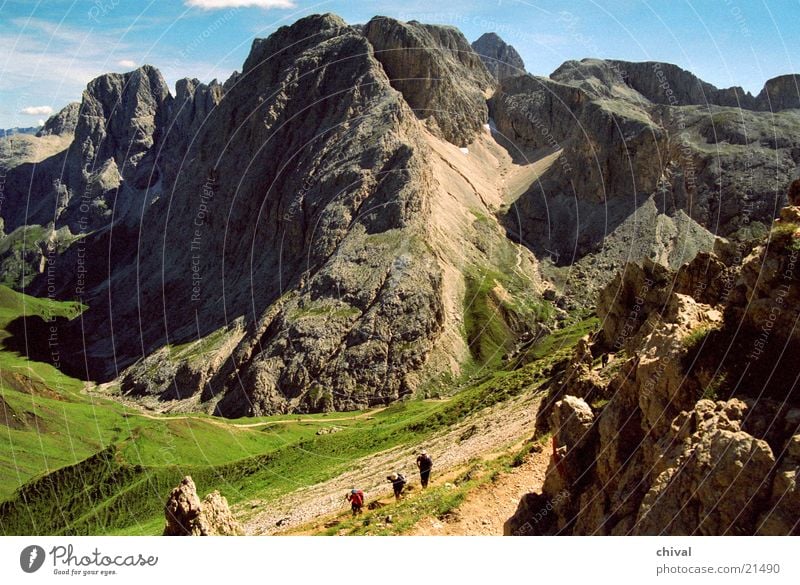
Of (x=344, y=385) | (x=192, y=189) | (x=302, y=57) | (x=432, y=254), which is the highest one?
(x=302, y=57)

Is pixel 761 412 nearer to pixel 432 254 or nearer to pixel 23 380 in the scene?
pixel 23 380

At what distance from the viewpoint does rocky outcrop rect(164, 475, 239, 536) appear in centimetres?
3084

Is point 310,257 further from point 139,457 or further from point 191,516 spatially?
point 191,516

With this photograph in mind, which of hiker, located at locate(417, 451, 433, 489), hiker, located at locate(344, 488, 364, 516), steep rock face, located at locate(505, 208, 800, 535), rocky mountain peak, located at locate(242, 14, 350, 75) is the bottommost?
hiker, located at locate(344, 488, 364, 516)

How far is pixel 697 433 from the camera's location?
60.1ft

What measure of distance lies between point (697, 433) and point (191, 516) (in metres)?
22.1

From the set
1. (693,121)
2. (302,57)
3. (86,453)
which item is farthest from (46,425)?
(693,121)

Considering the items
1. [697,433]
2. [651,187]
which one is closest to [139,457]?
[697,433]

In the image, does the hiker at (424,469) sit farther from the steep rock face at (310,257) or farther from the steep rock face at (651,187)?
the steep rock face at (651,187)

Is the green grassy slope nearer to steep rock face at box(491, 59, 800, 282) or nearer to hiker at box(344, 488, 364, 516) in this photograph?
hiker at box(344, 488, 364, 516)

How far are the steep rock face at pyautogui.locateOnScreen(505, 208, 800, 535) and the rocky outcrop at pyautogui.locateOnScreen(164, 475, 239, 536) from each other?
46.0ft

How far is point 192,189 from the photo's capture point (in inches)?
7859

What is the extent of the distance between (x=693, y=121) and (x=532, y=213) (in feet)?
175

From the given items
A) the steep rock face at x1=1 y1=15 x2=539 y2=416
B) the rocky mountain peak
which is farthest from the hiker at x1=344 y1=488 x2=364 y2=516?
the rocky mountain peak
